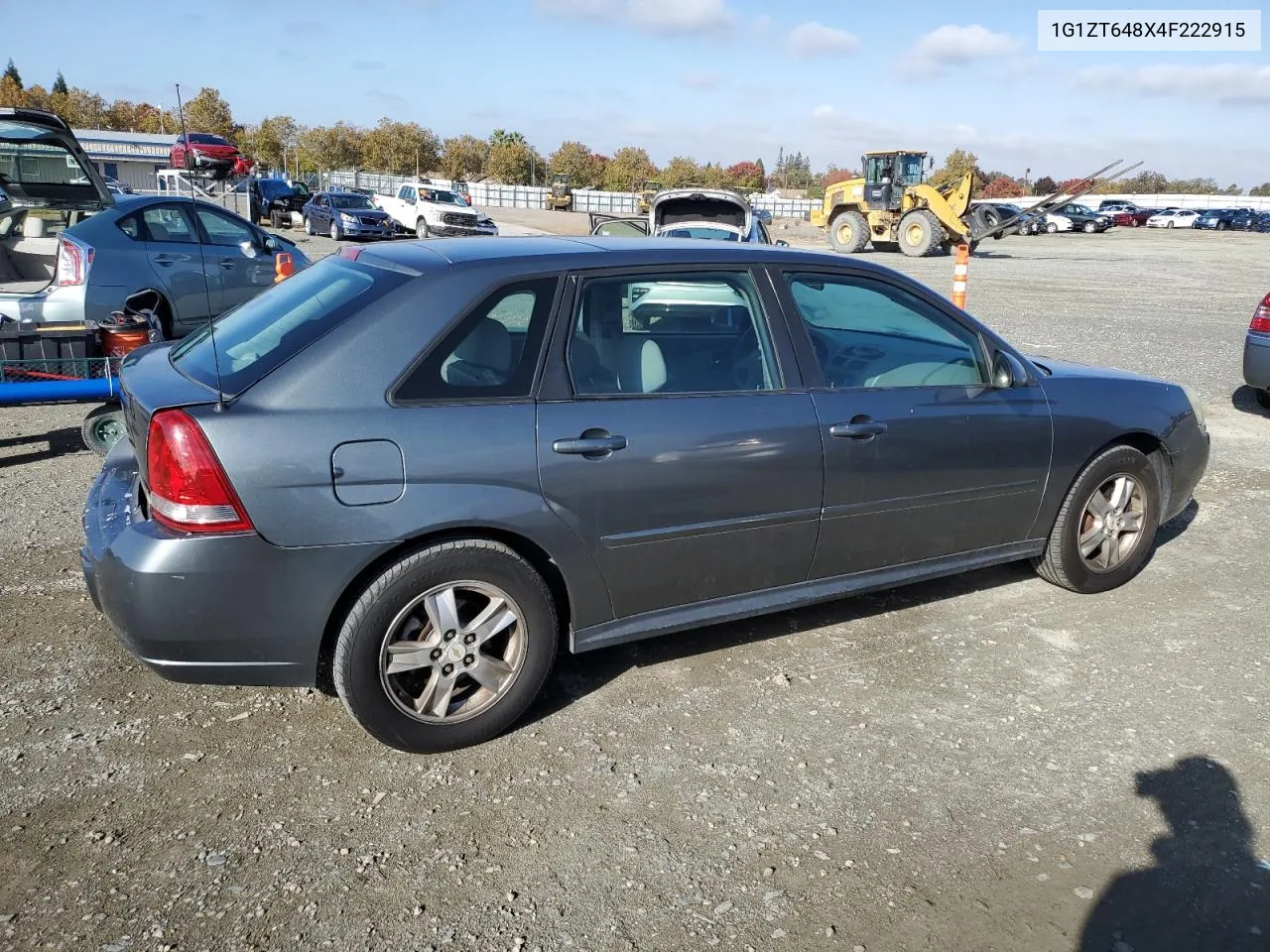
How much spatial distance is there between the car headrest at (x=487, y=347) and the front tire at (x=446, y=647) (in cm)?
59

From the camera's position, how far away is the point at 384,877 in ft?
8.76

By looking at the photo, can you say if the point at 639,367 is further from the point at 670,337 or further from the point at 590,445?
the point at 590,445

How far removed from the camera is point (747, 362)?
3.70 m

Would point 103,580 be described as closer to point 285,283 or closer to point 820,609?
point 285,283

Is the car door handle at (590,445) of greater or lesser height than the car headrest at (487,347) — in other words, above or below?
below

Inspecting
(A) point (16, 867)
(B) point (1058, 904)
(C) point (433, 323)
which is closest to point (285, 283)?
(C) point (433, 323)

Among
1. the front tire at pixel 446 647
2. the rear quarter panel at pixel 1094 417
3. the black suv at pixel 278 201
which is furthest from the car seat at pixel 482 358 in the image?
the black suv at pixel 278 201

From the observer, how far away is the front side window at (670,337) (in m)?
3.44

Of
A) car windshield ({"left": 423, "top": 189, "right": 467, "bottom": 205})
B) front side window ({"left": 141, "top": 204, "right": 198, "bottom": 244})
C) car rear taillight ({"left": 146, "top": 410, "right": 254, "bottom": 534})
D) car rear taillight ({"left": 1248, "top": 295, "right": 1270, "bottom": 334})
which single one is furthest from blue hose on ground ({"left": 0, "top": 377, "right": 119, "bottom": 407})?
car windshield ({"left": 423, "top": 189, "right": 467, "bottom": 205})

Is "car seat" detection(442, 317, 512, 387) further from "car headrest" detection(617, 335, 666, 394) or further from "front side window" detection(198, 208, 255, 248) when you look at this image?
"front side window" detection(198, 208, 255, 248)

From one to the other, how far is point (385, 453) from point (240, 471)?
415 millimetres

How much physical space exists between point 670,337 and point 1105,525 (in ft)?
7.84

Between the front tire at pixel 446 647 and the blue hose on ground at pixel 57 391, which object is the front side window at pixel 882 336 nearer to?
the front tire at pixel 446 647

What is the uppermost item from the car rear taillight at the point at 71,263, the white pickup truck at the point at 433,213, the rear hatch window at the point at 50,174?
the white pickup truck at the point at 433,213
